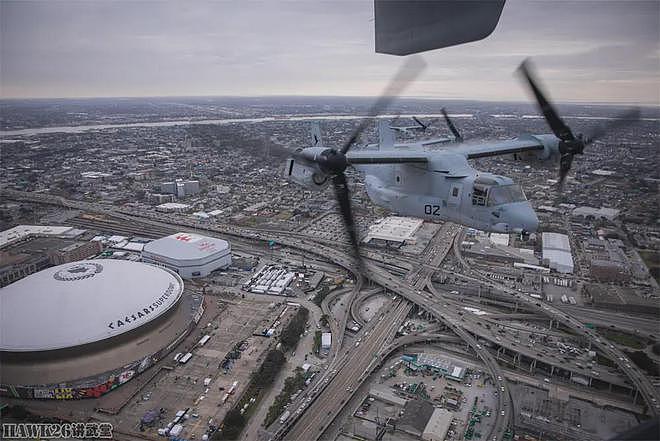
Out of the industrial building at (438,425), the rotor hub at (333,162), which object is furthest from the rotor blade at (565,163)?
the industrial building at (438,425)

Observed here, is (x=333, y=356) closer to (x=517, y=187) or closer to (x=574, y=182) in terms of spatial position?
(x=517, y=187)

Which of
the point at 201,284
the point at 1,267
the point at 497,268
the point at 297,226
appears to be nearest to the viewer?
the point at 1,267

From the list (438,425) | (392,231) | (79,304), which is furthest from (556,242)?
(79,304)

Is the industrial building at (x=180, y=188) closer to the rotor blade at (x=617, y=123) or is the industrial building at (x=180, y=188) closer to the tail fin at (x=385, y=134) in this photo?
the tail fin at (x=385, y=134)

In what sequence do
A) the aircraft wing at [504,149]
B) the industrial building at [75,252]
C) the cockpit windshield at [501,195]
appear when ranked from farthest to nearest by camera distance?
the industrial building at [75,252], the aircraft wing at [504,149], the cockpit windshield at [501,195]

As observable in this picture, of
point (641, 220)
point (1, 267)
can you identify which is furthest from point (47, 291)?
point (641, 220)

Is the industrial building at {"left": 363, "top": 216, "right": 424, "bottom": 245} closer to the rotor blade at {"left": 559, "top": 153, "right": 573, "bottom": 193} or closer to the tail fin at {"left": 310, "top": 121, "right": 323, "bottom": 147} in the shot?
the tail fin at {"left": 310, "top": 121, "right": 323, "bottom": 147}
